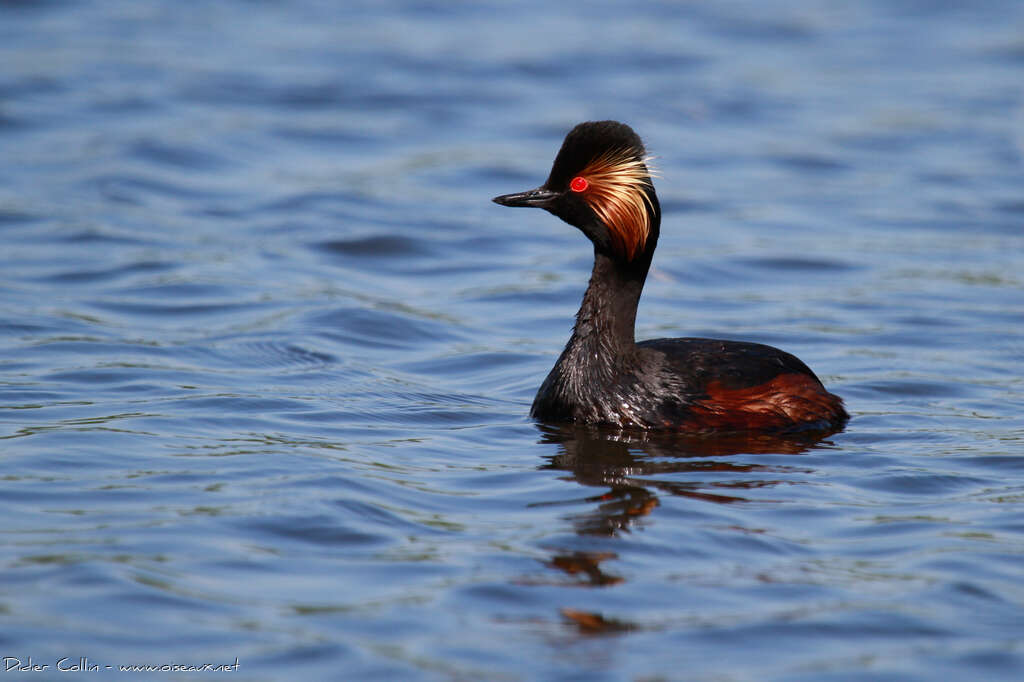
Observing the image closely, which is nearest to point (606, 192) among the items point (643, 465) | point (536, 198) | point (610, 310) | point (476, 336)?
point (536, 198)

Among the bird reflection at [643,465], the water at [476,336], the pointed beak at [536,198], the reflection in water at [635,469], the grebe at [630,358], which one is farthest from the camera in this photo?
the pointed beak at [536,198]

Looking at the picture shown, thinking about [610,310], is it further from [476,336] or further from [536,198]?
[476,336]

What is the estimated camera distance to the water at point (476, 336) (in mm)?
6000

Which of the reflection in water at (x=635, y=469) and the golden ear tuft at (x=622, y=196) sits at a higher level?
the golden ear tuft at (x=622, y=196)

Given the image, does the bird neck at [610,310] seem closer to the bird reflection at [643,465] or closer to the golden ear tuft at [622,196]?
the golden ear tuft at [622,196]

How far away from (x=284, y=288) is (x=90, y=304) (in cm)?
162

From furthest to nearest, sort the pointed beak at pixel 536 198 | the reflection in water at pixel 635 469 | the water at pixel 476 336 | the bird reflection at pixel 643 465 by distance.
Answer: the pointed beak at pixel 536 198 < the bird reflection at pixel 643 465 < the reflection in water at pixel 635 469 < the water at pixel 476 336

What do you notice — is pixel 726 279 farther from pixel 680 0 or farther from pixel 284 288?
pixel 680 0

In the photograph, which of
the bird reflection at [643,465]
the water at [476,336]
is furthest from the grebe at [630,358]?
the water at [476,336]

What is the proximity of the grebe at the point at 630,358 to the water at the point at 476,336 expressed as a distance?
0.78 ft

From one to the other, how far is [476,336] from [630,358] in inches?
106

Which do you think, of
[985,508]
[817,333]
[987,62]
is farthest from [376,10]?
[985,508]

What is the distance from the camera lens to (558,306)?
41.1ft

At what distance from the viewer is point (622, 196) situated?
868cm
